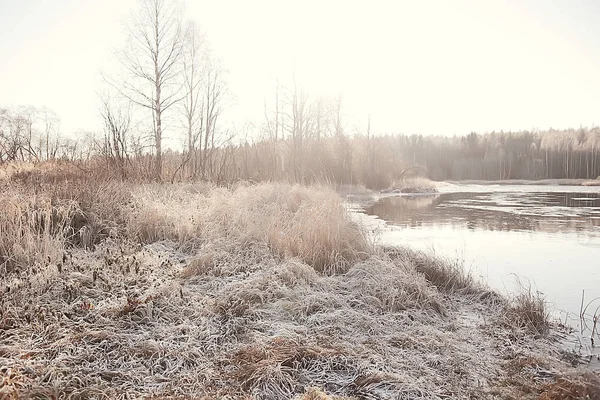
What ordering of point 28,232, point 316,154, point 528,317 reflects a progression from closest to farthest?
point 528,317 → point 28,232 → point 316,154

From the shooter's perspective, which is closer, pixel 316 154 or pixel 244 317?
pixel 244 317

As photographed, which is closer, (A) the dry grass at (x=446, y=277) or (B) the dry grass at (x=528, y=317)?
(B) the dry grass at (x=528, y=317)

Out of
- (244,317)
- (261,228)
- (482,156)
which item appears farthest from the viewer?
(482,156)

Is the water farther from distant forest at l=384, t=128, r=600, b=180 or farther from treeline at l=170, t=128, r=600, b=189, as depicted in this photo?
distant forest at l=384, t=128, r=600, b=180

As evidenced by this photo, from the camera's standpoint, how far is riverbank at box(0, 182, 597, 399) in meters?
2.86

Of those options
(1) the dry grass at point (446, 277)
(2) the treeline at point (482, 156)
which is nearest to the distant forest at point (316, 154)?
(2) the treeline at point (482, 156)

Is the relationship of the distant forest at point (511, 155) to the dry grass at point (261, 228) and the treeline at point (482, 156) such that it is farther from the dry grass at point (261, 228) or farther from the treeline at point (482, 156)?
the dry grass at point (261, 228)


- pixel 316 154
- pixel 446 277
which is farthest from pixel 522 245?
pixel 316 154

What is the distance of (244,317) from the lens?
3.87 m

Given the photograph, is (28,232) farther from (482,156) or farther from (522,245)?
(482,156)

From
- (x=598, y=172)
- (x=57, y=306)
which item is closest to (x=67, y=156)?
(x=57, y=306)

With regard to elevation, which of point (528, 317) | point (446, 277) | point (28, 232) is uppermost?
point (28, 232)

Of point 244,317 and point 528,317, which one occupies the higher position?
point 244,317

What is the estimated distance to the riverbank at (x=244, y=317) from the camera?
2855mm
